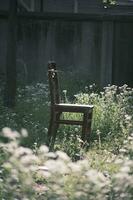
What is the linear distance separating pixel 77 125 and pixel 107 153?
168 centimetres

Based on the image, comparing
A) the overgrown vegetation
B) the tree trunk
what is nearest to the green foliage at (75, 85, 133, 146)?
the overgrown vegetation

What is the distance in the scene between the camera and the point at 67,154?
7.82 metres

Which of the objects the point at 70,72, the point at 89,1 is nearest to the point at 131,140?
the point at 70,72

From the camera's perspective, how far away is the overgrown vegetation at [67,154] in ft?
12.1

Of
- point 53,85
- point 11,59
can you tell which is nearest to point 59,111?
point 53,85

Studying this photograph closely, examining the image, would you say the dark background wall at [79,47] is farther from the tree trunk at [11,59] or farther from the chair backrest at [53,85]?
the chair backrest at [53,85]

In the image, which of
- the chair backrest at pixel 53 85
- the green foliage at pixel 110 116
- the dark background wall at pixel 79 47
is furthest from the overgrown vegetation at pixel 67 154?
the dark background wall at pixel 79 47

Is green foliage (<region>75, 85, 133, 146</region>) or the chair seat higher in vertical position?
the chair seat

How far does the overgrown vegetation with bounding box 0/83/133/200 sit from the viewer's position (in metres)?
3.69

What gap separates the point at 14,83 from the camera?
38.7 feet

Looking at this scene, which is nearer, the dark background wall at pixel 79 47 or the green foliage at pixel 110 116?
the green foliage at pixel 110 116

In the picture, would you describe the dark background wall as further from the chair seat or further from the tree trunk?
the chair seat

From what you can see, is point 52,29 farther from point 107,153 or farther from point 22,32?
point 107,153

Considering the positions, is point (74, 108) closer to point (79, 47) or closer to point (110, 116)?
point (110, 116)
